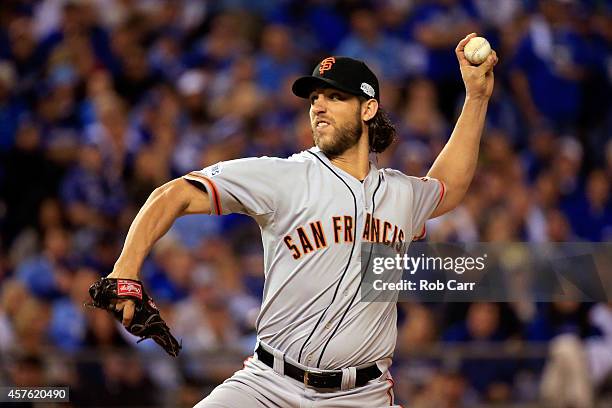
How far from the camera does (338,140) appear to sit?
4.02 meters

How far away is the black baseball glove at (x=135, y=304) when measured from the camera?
3.37m

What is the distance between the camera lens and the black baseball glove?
3.37 metres

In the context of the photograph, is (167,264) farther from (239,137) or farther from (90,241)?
(239,137)

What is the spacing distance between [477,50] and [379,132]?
571mm

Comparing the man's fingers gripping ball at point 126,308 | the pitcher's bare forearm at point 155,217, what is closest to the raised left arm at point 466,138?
the pitcher's bare forearm at point 155,217

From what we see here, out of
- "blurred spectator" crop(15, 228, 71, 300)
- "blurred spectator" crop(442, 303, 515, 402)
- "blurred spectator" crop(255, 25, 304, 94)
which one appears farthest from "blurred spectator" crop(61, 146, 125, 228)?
"blurred spectator" crop(442, 303, 515, 402)

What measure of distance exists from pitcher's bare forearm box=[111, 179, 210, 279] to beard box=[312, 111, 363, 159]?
577 millimetres

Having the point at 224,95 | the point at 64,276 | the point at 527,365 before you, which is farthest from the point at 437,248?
the point at 224,95

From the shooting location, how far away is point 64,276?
743cm

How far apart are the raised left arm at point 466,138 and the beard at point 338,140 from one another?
0.53 metres

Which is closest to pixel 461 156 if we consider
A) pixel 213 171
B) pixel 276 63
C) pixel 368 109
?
pixel 368 109

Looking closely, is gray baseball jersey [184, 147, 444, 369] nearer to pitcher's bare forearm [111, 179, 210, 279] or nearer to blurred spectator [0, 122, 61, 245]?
pitcher's bare forearm [111, 179, 210, 279]

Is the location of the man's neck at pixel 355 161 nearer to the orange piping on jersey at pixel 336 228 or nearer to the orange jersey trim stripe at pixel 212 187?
the orange piping on jersey at pixel 336 228

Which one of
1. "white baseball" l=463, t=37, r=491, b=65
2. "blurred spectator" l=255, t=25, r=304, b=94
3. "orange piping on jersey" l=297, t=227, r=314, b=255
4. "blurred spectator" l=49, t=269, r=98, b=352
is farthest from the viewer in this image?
"blurred spectator" l=255, t=25, r=304, b=94
